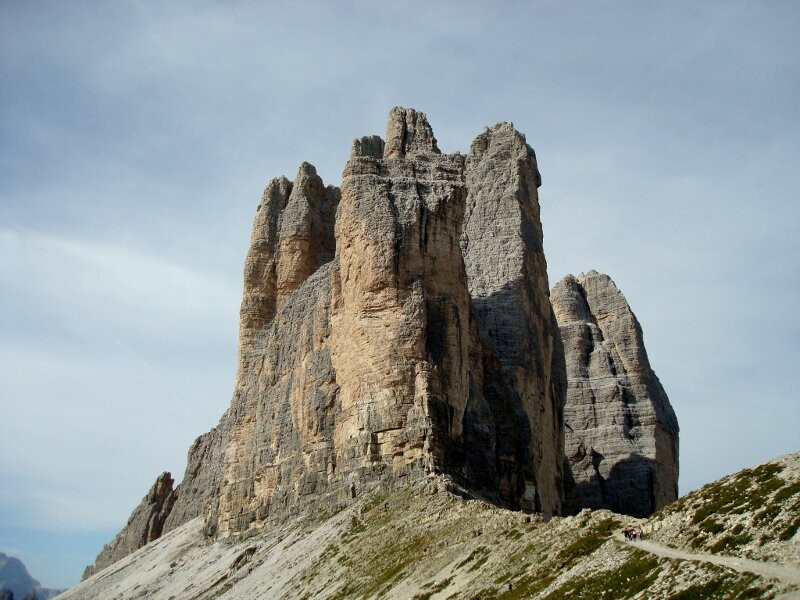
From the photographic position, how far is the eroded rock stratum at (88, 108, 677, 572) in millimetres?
58125

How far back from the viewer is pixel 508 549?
123 feet

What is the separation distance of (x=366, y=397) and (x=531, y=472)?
43.1 feet

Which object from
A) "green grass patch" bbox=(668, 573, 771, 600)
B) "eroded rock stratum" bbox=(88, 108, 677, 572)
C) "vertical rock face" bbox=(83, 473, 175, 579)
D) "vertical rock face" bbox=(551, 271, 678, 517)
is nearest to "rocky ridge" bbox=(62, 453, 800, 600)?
"green grass patch" bbox=(668, 573, 771, 600)

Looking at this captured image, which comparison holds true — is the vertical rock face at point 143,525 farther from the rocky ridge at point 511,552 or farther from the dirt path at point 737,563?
the dirt path at point 737,563

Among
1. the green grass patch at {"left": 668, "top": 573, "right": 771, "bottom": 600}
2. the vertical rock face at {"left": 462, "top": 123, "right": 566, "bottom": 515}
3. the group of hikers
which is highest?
the vertical rock face at {"left": 462, "top": 123, "right": 566, "bottom": 515}

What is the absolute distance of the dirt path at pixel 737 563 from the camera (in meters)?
24.4

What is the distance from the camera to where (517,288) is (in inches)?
3031

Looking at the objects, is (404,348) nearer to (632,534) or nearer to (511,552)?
(511,552)

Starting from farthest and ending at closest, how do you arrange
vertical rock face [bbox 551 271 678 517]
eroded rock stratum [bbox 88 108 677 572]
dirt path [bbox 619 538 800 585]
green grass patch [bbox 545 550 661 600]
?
vertical rock face [bbox 551 271 678 517]
eroded rock stratum [bbox 88 108 677 572]
green grass patch [bbox 545 550 661 600]
dirt path [bbox 619 538 800 585]

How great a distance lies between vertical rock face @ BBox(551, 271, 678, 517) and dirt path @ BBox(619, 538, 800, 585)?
57203 millimetres

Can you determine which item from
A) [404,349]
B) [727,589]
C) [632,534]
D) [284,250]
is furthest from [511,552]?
[284,250]

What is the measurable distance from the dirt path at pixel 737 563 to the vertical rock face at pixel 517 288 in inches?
1350

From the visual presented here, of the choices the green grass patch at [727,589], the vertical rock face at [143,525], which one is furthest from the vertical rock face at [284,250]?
the green grass patch at [727,589]

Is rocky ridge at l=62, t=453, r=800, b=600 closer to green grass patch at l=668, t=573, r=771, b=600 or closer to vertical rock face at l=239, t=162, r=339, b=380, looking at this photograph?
green grass patch at l=668, t=573, r=771, b=600
